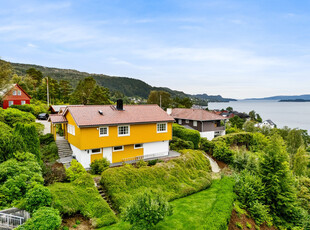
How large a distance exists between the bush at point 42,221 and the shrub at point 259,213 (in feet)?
43.8

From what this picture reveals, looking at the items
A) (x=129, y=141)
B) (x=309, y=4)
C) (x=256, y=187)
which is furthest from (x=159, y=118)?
(x=309, y=4)

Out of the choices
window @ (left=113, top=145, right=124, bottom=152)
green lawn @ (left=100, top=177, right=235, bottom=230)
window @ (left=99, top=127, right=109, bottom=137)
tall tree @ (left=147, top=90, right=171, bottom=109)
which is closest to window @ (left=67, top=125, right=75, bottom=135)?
window @ (left=99, top=127, right=109, bottom=137)

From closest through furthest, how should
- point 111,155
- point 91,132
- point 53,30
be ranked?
point 91,132 → point 111,155 → point 53,30

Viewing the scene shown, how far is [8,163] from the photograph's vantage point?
36.3 ft

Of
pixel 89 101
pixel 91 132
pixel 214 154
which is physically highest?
pixel 89 101

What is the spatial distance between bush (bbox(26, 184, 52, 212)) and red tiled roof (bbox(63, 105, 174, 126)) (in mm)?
9302

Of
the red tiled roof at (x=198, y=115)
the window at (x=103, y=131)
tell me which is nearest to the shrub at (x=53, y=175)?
the window at (x=103, y=131)

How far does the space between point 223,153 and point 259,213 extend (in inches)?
533

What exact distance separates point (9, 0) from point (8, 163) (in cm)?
1798

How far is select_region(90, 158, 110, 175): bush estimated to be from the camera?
18125 millimetres

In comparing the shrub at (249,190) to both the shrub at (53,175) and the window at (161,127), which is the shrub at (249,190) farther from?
the shrub at (53,175)

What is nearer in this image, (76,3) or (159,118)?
(76,3)

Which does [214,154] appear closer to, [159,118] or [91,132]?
[159,118]

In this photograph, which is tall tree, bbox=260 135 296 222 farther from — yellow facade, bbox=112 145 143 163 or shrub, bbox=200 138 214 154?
shrub, bbox=200 138 214 154
